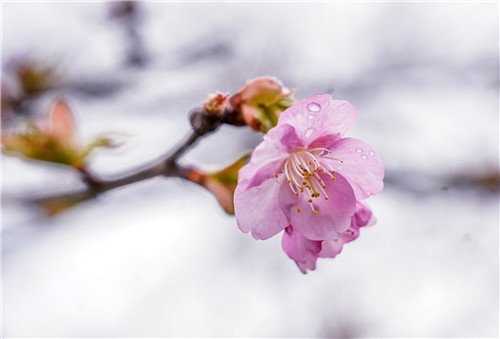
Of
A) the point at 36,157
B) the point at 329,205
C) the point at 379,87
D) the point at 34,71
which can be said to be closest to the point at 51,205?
the point at 36,157

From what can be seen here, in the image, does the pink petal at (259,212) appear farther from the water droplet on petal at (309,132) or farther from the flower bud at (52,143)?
the flower bud at (52,143)

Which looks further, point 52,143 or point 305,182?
point 52,143

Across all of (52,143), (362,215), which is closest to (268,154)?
(362,215)

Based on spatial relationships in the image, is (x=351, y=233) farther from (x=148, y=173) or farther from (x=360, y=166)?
(x=148, y=173)

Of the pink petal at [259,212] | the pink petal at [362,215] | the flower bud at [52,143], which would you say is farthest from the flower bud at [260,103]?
the flower bud at [52,143]

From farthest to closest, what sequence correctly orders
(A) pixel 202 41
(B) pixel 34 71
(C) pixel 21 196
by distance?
(A) pixel 202 41
(B) pixel 34 71
(C) pixel 21 196

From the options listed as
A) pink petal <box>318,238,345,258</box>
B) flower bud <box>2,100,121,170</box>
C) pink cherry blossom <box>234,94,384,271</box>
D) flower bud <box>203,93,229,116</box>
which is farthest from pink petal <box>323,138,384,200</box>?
flower bud <box>2,100,121,170</box>

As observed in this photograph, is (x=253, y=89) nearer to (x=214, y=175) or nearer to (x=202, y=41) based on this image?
(x=214, y=175)
